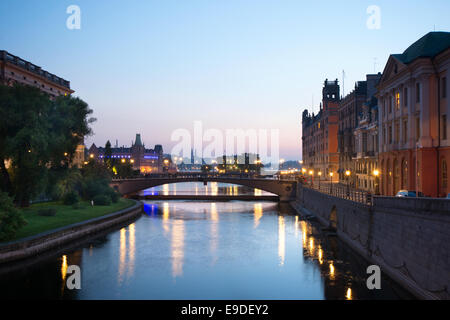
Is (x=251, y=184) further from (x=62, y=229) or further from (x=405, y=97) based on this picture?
(x=62, y=229)

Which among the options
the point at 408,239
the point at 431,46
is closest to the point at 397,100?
the point at 431,46

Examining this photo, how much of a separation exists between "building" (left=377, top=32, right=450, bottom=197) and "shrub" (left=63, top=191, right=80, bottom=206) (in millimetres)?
42129

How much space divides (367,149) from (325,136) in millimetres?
38134

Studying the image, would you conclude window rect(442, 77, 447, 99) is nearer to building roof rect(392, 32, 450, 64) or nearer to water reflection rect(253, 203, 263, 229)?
building roof rect(392, 32, 450, 64)

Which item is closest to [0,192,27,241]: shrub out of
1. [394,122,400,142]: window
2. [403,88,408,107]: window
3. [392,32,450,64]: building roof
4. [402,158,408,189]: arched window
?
[402,158,408,189]: arched window

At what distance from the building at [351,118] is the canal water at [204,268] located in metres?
28.9

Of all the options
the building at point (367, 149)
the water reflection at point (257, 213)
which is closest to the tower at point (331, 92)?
the building at point (367, 149)

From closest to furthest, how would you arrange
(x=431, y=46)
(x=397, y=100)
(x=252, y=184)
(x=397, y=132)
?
(x=431, y=46) < (x=397, y=100) < (x=397, y=132) < (x=252, y=184)

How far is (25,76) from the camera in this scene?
75.4m

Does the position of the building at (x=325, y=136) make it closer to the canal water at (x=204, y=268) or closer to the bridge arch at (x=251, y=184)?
the bridge arch at (x=251, y=184)

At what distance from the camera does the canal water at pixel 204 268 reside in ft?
88.9
